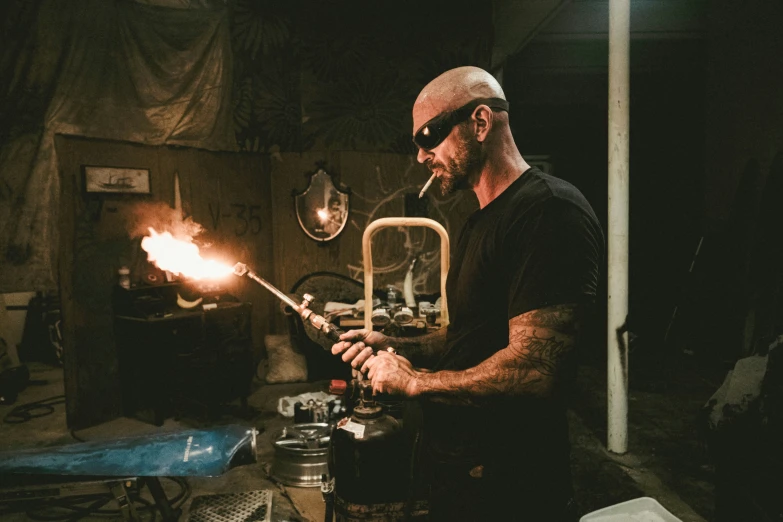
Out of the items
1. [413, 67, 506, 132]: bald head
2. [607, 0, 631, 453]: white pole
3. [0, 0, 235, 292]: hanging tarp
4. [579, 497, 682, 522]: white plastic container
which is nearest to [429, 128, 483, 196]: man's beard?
[413, 67, 506, 132]: bald head

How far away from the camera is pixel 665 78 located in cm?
1065

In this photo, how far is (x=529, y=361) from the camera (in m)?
1.77

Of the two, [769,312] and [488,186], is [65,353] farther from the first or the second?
[769,312]

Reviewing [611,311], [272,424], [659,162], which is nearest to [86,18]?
[272,424]

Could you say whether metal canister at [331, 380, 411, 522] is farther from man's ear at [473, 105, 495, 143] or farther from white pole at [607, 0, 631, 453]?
white pole at [607, 0, 631, 453]

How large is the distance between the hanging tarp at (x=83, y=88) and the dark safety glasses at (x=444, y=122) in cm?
514

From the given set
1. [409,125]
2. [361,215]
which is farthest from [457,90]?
[409,125]

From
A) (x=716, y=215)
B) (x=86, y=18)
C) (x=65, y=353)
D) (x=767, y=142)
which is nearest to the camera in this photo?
(x=86, y=18)

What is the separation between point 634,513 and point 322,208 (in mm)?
6825

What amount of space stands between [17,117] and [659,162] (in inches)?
444

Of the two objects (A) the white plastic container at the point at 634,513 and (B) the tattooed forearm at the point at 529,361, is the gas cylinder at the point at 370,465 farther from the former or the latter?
(B) the tattooed forearm at the point at 529,361

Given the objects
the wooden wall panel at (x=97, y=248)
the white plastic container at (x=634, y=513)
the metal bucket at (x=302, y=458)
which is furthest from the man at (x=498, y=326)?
the wooden wall panel at (x=97, y=248)

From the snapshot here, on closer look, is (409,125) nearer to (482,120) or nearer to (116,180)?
(116,180)

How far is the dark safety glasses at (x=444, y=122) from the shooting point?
81.7 inches
